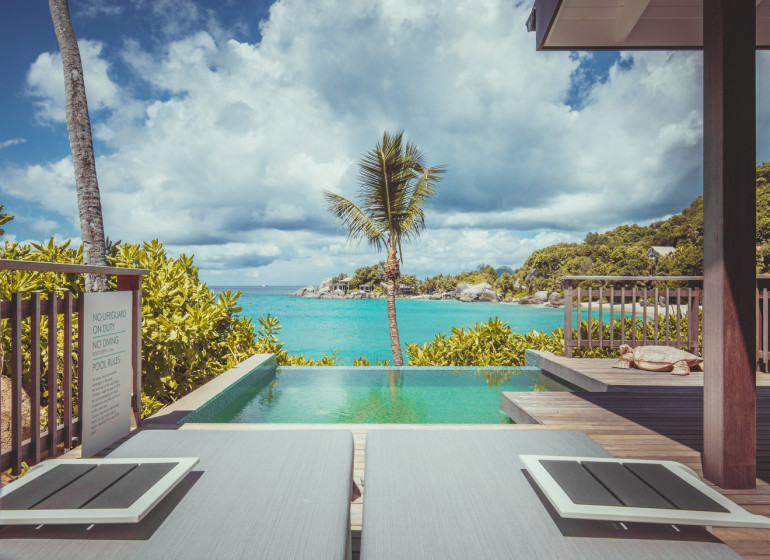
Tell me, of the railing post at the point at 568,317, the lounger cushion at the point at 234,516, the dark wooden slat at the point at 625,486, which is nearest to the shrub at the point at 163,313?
the lounger cushion at the point at 234,516

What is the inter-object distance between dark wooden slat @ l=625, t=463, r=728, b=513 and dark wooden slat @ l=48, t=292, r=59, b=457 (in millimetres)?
2648

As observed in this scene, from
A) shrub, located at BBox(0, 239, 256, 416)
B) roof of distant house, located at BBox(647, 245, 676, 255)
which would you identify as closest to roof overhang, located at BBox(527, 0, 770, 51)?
shrub, located at BBox(0, 239, 256, 416)

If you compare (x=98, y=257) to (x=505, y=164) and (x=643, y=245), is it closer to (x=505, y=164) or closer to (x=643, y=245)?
(x=505, y=164)

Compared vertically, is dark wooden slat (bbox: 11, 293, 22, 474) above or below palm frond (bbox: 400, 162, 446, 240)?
below

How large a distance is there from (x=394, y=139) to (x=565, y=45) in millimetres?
5417

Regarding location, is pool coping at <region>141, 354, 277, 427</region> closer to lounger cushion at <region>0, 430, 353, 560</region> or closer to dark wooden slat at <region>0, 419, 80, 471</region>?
dark wooden slat at <region>0, 419, 80, 471</region>

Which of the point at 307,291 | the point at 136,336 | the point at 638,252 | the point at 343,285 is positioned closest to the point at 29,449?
the point at 136,336

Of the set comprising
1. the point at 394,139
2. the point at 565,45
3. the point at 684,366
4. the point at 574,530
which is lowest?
the point at 684,366

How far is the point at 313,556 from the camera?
920 mm

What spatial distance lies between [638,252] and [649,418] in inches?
1722

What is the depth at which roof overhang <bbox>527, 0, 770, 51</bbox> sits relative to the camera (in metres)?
2.78

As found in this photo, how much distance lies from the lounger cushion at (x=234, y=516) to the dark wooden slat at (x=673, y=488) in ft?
3.18

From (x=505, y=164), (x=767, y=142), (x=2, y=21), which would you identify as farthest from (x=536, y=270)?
(x=2, y=21)

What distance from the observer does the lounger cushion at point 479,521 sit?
3.12 ft
